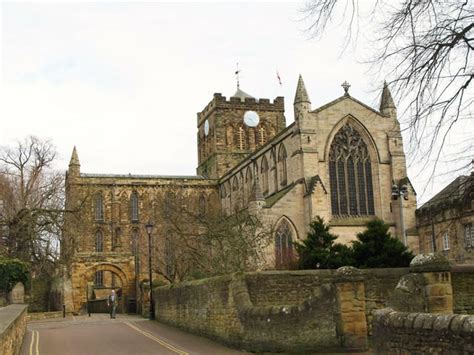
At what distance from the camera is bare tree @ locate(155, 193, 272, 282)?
101 ft

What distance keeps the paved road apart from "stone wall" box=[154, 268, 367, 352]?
70cm

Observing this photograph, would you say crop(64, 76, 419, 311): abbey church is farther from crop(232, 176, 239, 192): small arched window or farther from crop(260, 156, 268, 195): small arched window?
crop(232, 176, 239, 192): small arched window

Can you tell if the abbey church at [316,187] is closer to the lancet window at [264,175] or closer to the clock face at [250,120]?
the lancet window at [264,175]

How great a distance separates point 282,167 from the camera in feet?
171

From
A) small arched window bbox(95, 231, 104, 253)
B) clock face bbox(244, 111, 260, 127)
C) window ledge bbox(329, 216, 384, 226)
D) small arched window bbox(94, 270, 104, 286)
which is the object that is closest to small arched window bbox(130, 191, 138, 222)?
small arched window bbox(95, 231, 104, 253)

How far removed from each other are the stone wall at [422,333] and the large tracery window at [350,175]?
37.3m

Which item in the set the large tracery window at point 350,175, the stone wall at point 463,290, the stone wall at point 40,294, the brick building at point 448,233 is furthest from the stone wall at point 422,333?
the large tracery window at point 350,175

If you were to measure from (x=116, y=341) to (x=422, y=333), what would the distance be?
14130 millimetres

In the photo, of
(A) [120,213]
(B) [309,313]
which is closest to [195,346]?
(B) [309,313]

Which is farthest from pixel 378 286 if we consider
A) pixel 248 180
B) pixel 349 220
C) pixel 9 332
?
pixel 248 180

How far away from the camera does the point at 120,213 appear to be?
69.9m

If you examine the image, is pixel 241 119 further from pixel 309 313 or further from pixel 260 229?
pixel 309 313

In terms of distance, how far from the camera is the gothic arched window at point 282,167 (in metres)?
51.4

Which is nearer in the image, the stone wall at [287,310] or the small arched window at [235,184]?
the stone wall at [287,310]
